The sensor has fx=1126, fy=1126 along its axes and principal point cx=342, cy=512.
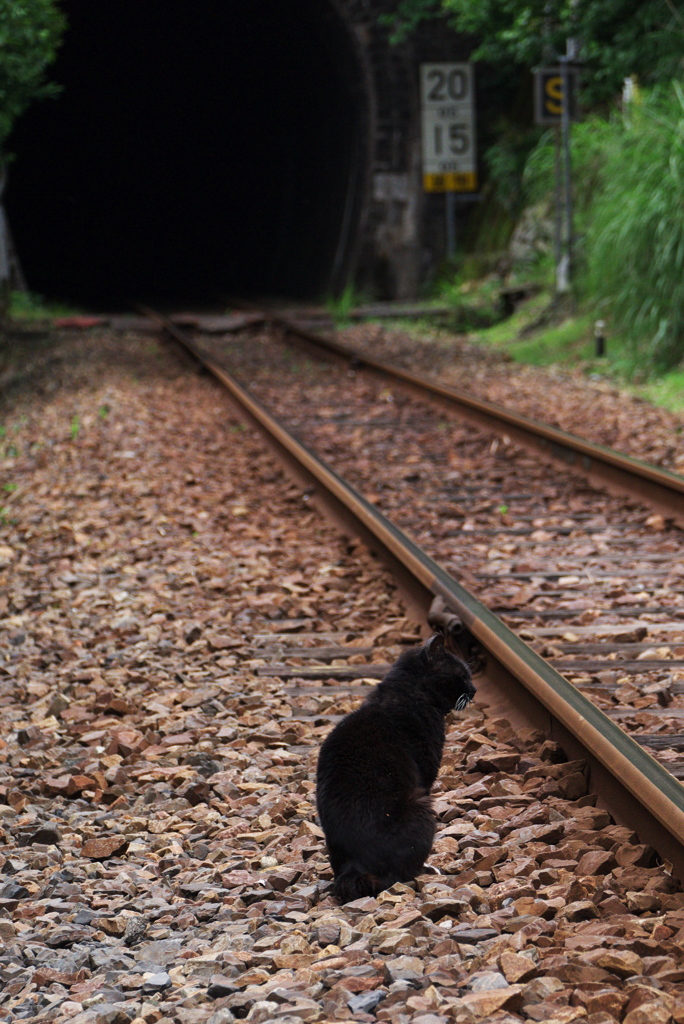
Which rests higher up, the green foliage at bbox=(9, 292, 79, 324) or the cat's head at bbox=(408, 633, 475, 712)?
the green foliage at bbox=(9, 292, 79, 324)

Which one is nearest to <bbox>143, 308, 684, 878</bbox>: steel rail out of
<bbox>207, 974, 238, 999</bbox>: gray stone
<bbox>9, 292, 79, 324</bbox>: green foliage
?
<bbox>207, 974, 238, 999</bbox>: gray stone

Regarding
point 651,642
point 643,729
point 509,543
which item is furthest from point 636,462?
point 643,729

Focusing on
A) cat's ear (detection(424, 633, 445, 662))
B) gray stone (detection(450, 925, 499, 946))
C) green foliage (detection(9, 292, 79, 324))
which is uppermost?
green foliage (detection(9, 292, 79, 324))

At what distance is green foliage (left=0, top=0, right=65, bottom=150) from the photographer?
13.8m

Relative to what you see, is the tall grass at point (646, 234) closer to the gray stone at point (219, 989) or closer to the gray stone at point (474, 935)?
the gray stone at point (474, 935)

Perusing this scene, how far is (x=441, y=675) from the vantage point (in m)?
3.04

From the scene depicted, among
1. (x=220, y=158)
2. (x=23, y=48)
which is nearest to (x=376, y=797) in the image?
(x=23, y=48)

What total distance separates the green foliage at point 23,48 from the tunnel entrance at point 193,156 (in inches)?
253

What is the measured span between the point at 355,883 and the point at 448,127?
2053 cm

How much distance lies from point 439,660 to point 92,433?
713cm

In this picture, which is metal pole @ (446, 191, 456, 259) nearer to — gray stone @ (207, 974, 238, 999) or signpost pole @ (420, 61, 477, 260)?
signpost pole @ (420, 61, 477, 260)

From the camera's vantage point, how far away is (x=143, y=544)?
6234 millimetres

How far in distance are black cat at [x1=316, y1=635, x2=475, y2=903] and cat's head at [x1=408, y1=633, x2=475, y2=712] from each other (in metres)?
0.12

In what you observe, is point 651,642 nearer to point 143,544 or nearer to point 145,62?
point 143,544
